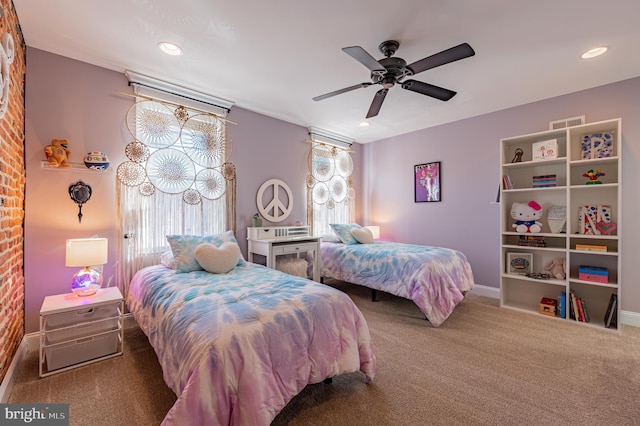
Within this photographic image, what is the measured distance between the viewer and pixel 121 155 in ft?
9.10

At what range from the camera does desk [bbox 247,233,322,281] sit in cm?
346

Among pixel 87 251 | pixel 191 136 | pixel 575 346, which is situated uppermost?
pixel 191 136

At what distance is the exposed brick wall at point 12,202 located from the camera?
1.77 metres

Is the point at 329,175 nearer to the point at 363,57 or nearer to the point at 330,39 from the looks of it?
→ the point at 330,39

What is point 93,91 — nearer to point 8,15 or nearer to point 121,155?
point 121,155

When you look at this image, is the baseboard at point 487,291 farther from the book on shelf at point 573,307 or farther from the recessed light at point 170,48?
the recessed light at point 170,48

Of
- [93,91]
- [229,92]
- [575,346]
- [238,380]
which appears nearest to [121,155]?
[93,91]

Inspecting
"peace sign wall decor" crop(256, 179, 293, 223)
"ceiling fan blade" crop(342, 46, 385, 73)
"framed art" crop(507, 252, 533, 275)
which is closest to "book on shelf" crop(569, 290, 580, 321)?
"framed art" crop(507, 252, 533, 275)

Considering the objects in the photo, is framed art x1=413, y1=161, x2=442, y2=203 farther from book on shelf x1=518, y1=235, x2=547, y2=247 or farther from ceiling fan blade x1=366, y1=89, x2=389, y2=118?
ceiling fan blade x1=366, y1=89, x2=389, y2=118

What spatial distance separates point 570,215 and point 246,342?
377cm

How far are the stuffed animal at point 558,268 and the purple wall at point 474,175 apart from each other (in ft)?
1.68

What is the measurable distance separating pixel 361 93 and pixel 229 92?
5.07 feet

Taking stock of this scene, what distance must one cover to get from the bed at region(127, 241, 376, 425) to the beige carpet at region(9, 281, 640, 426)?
22cm

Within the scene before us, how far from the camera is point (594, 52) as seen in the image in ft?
8.25
